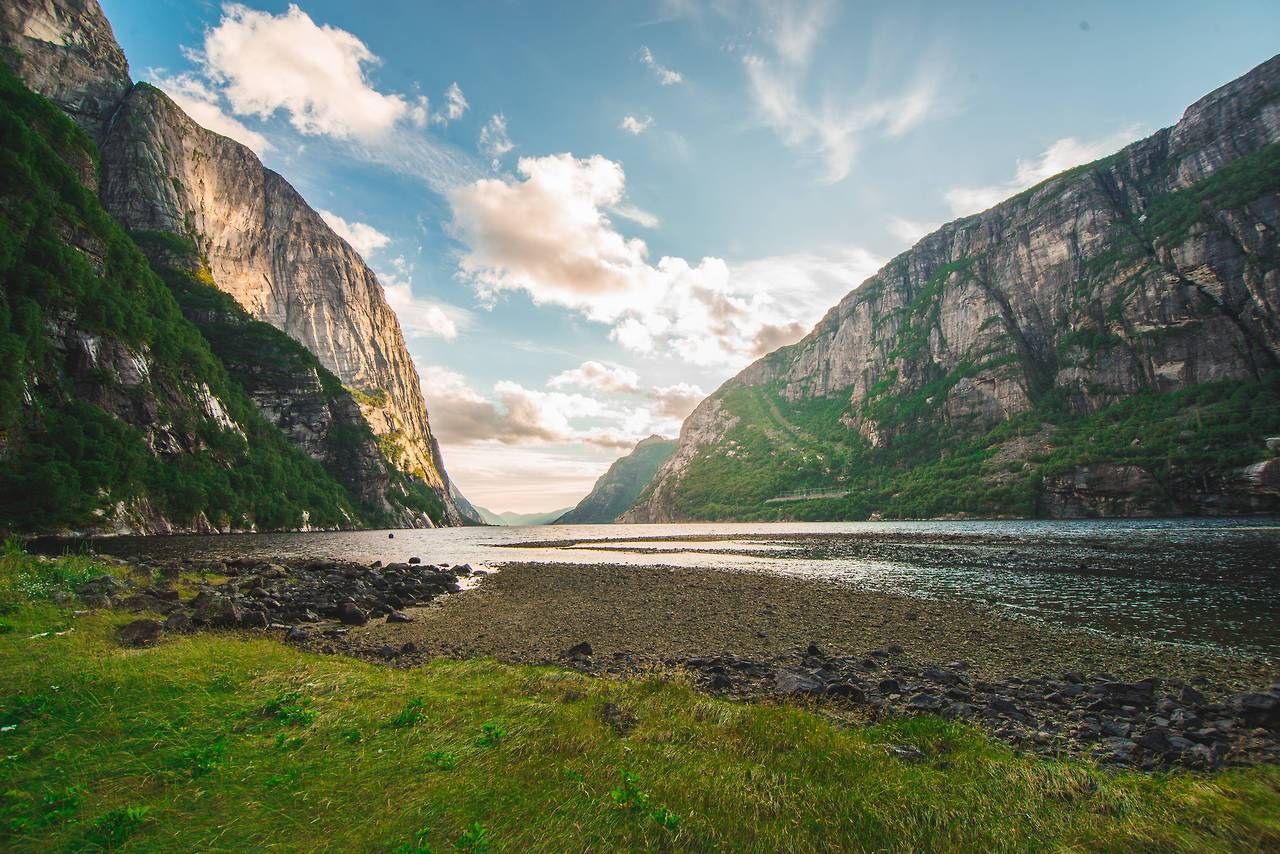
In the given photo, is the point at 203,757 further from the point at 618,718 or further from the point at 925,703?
the point at 925,703

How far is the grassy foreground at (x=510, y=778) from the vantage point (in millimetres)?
6516

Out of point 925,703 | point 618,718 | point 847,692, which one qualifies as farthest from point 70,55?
point 925,703

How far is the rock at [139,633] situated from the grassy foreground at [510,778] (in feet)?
8.67

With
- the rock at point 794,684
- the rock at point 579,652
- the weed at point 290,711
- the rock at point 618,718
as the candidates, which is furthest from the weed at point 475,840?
the rock at point 579,652

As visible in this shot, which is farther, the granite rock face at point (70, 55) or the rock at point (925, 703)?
the granite rock face at point (70, 55)

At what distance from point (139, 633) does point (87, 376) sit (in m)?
93.0

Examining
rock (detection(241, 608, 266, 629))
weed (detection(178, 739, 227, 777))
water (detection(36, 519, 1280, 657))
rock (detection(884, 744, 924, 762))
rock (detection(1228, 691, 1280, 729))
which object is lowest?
water (detection(36, 519, 1280, 657))

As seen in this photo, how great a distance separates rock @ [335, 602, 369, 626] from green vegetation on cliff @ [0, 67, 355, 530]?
2348 inches

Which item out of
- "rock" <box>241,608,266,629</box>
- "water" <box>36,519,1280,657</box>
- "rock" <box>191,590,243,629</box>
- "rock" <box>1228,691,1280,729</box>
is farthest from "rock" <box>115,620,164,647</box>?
"water" <box>36,519,1280,657</box>

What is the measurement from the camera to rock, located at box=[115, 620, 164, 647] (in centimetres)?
1516

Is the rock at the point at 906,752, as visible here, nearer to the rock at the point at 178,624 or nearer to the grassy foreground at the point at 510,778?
the grassy foreground at the point at 510,778

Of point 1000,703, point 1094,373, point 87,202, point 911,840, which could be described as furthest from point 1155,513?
point 87,202

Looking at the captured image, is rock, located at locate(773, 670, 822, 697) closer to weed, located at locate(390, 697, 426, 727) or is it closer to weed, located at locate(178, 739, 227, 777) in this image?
weed, located at locate(390, 697, 426, 727)

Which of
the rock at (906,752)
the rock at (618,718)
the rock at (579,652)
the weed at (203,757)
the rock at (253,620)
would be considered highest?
the weed at (203,757)
